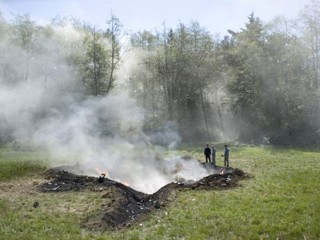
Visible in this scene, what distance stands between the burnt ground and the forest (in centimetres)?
1798

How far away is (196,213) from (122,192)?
345cm

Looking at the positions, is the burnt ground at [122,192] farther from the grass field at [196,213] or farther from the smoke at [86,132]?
the smoke at [86,132]

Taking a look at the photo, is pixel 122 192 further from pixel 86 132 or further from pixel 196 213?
pixel 86 132

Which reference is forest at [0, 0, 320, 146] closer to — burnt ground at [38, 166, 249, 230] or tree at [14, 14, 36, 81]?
tree at [14, 14, 36, 81]

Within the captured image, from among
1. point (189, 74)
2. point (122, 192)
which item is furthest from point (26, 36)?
point (122, 192)

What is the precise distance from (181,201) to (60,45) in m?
36.9

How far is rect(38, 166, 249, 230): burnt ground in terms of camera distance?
10.7 m

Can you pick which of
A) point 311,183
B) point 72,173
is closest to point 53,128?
point 72,173

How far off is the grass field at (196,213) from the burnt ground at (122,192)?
15.8 inches

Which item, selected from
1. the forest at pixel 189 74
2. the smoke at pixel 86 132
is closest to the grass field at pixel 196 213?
the smoke at pixel 86 132

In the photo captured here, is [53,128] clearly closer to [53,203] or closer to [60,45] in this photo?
[53,203]

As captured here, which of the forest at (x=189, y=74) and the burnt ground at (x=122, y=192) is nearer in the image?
the burnt ground at (x=122, y=192)

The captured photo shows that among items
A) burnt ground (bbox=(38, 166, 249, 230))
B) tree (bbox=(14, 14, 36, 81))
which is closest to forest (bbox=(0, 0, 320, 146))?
tree (bbox=(14, 14, 36, 81))

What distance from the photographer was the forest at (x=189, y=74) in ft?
125
